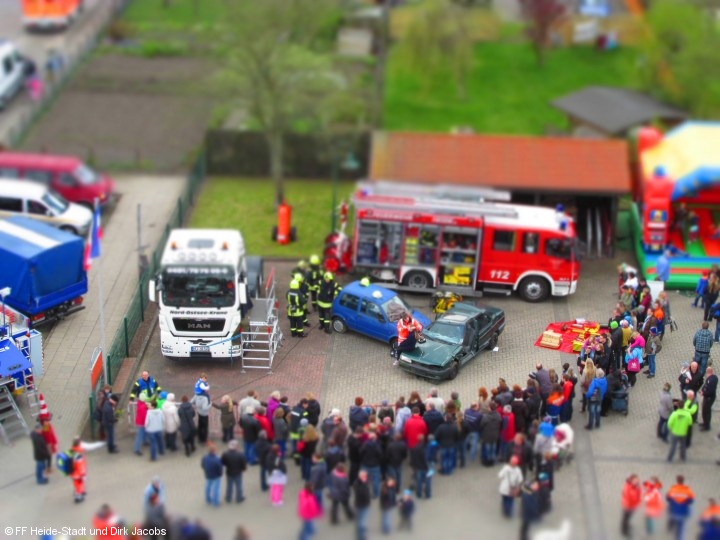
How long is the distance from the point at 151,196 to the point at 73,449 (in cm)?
1791

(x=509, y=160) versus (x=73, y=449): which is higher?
(x=509, y=160)

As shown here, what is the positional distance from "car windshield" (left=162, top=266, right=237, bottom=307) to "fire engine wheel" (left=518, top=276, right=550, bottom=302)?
8.26 meters

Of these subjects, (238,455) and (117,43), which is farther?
(117,43)

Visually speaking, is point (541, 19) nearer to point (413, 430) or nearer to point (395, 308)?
point (395, 308)

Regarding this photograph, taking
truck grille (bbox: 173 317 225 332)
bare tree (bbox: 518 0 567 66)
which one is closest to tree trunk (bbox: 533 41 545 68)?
bare tree (bbox: 518 0 567 66)

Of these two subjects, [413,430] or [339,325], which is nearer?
[413,430]

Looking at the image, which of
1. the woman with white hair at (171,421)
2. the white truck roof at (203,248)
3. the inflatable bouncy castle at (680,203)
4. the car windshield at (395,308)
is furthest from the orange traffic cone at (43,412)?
the inflatable bouncy castle at (680,203)

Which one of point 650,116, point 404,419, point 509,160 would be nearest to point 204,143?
point 509,160

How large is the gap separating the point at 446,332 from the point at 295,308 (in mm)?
3893

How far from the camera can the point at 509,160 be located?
3316 centimetres

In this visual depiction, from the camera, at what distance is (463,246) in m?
30.0

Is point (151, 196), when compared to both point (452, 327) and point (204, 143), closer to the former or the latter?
point (204, 143)

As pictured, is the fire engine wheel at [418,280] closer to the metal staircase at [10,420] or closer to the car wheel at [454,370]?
the car wheel at [454,370]

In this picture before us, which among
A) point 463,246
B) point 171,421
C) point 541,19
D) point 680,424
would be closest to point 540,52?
point 541,19
